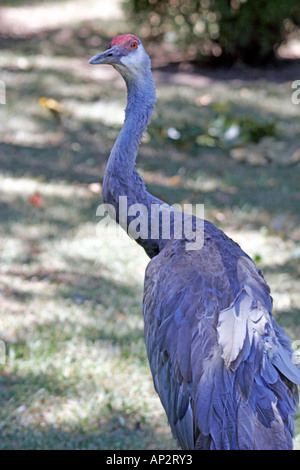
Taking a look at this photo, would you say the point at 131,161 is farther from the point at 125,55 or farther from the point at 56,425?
the point at 56,425

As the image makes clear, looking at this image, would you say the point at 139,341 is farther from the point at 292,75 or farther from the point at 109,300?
the point at 292,75

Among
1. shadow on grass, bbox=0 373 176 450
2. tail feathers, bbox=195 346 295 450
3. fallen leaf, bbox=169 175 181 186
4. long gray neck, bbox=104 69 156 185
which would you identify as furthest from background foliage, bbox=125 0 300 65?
tail feathers, bbox=195 346 295 450

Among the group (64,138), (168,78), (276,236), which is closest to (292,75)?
(168,78)

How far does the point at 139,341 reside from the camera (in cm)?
446

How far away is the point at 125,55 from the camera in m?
3.43

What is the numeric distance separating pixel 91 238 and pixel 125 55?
248cm

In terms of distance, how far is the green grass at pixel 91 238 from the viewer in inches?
153

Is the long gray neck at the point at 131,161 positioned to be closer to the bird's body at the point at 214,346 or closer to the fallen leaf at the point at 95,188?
the bird's body at the point at 214,346

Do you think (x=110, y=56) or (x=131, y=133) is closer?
(x=110, y=56)

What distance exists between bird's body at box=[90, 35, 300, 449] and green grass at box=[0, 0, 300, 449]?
3.01 feet

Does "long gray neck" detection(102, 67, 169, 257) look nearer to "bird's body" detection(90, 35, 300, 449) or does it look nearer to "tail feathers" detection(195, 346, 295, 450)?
"bird's body" detection(90, 35, 300, 449)

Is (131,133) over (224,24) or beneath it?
beneath

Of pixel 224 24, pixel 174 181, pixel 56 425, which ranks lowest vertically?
pixel 56 425

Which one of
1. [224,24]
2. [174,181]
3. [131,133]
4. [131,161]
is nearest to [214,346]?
[131,161]
